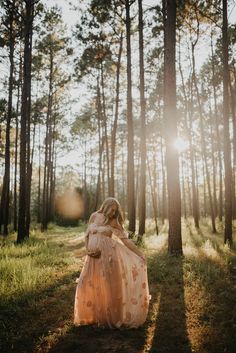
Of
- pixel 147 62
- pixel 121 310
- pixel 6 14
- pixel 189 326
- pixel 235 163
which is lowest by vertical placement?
pixel 189 326

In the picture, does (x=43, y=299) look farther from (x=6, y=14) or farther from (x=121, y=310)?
(x=6, y=14)

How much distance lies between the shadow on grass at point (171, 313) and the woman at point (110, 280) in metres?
0.48

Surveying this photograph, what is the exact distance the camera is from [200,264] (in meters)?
9.20

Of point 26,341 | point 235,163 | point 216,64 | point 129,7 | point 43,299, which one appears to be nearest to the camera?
point 26,341

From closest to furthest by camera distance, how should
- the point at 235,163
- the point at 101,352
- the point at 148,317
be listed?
the point at 101,352
the point at 148,317
the point at 235,163

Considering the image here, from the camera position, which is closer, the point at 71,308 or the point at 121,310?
the point at 121,310

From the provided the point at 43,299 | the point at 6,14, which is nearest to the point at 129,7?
the point at 6,14

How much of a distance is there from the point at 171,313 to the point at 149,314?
40 centimetres

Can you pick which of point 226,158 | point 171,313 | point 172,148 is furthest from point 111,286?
point 226,158

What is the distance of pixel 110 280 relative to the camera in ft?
18.2

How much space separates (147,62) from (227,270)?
14.9 m

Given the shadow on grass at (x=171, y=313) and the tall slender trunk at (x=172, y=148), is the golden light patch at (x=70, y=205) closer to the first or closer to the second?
the tall slender trunk at (x=172, y=148)

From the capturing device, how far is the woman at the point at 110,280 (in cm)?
552

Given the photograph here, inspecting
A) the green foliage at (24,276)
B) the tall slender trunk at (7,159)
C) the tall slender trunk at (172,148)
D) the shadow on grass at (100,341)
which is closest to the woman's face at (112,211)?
the shadow on grass at (100,341)
